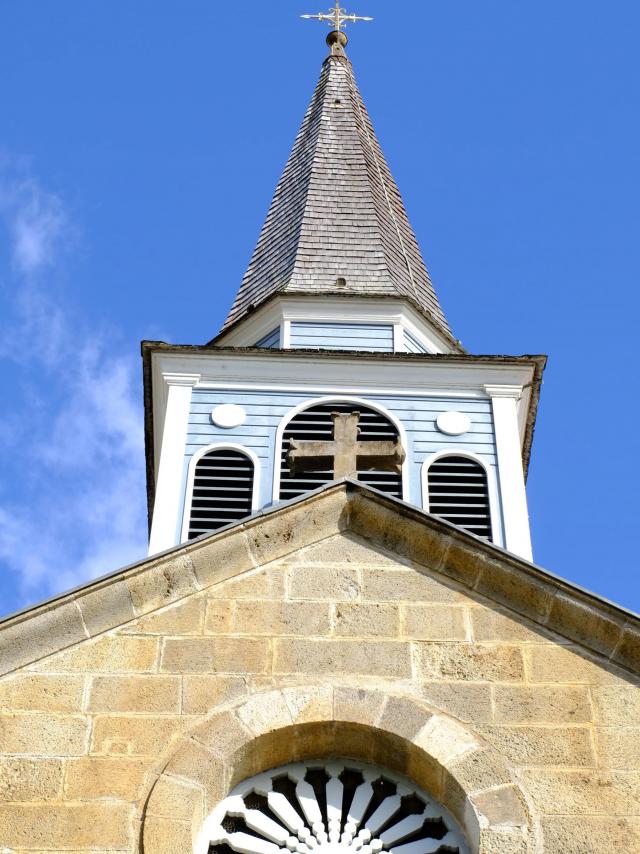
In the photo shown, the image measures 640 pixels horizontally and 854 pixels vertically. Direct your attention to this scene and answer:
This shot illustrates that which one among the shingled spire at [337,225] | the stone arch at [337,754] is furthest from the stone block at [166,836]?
the shingled spire at [337,225]

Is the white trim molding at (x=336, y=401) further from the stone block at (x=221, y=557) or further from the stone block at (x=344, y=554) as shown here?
the stone block at (x=221, y=557)

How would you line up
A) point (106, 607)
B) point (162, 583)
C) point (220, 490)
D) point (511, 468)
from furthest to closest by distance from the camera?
point (511, 468) < point (220, 490) < point (162, 583) < point (106, 607)

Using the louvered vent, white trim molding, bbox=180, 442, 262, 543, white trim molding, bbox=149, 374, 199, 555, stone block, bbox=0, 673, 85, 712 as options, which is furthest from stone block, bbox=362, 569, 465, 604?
the louvered vent

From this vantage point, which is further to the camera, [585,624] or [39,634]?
[585,624]

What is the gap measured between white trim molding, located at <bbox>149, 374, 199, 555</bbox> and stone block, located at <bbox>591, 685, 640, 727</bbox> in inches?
332

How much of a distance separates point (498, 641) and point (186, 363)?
11.1 meters

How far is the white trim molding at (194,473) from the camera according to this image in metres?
17.8

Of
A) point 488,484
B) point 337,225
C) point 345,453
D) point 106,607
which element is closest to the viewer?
point 106,607

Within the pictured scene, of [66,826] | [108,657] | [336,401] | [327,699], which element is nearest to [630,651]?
[327,699]

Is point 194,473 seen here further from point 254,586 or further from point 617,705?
point 617,705

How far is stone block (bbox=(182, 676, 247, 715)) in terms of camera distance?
8.73 meters

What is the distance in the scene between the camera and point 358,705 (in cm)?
881

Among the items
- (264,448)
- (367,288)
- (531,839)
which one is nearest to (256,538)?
(531,839)

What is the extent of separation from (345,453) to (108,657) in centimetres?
249
